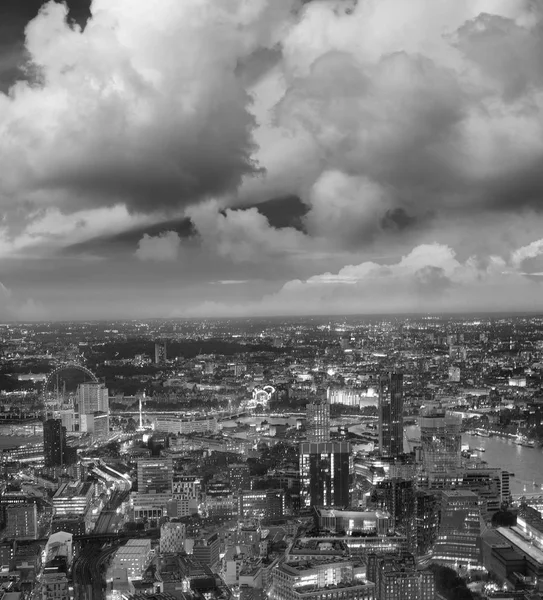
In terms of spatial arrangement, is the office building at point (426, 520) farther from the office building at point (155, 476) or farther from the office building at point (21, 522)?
the office building at point (21, 522)

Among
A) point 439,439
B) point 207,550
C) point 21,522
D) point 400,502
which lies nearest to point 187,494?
point 21,522

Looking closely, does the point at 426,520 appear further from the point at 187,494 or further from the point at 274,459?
the point at 274,459

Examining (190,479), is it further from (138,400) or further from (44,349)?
(138,400)

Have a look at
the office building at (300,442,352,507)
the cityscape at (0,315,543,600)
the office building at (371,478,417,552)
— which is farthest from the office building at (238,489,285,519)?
the office building at (371,478,417,552)

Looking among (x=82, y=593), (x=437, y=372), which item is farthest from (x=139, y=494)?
(x=437, y=372)

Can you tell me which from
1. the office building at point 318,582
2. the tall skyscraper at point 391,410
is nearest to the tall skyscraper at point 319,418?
the tall skyscraper at point 391,410
